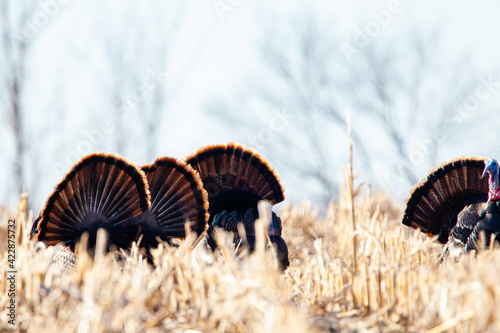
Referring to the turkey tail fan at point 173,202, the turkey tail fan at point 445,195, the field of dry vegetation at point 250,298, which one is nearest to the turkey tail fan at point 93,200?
the turkey tail fan at point 173,202

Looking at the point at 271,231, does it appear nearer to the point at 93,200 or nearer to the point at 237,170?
the point at 237,170

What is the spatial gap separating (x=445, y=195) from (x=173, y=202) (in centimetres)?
183

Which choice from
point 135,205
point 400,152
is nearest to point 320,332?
point 135,205

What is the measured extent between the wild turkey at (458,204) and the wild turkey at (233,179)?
3.21 feet

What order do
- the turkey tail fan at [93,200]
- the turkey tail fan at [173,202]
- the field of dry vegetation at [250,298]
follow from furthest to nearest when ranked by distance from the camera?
the turkey tail fan at [173,202]
the turkey tail fan at [93,200]
the field of dry vegetation at [250,298]

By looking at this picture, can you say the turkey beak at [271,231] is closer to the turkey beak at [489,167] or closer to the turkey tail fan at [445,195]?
the turkey tail fan at [445,195]

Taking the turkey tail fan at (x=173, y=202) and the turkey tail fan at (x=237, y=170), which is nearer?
the turkey tail fan at (x=173, y=202)

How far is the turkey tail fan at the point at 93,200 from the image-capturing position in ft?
11.5

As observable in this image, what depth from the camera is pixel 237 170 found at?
4.07m

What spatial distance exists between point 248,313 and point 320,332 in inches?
10.6

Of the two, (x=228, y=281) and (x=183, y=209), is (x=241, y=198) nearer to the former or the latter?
(x=183, y=209)

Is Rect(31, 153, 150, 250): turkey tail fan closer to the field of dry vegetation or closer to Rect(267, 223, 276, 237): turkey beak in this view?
the field of dry vegetation

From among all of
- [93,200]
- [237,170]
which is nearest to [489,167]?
[237,170]

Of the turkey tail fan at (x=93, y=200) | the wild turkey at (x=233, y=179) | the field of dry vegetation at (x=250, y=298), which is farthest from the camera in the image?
the wild turkey at (x=233, y=179)
